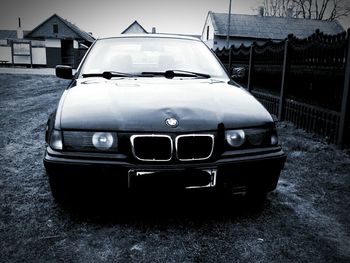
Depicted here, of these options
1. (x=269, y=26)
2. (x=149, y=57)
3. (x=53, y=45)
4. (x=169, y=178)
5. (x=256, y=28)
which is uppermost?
(x=269, y=26)

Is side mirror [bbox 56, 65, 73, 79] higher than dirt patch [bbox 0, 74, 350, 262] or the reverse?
higher

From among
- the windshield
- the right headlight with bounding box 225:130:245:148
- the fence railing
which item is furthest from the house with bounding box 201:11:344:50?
the right headlight with bounding box 225:130:245:148

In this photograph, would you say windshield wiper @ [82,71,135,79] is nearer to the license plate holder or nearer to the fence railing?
the license plate holder

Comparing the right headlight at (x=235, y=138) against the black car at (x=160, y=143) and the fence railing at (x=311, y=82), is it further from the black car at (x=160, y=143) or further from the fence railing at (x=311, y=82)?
the fence railing at (x=311, y=82)

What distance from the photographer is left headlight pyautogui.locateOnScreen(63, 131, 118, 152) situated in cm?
264

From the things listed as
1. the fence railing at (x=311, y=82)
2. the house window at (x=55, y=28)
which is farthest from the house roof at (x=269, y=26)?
the fence railing at (x=311, y=82)

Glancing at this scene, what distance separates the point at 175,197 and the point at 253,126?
0.82 metres

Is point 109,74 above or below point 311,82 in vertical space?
above

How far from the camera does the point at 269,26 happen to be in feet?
A: 160

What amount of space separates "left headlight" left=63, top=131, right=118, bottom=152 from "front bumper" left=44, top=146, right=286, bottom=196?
58 millimetres

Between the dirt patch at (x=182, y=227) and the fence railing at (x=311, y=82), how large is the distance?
1.70 meters

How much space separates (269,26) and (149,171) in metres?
50.0

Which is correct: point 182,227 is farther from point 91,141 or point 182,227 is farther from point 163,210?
point 91,141

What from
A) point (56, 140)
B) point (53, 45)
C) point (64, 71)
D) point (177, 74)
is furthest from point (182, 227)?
point (53, 45)
